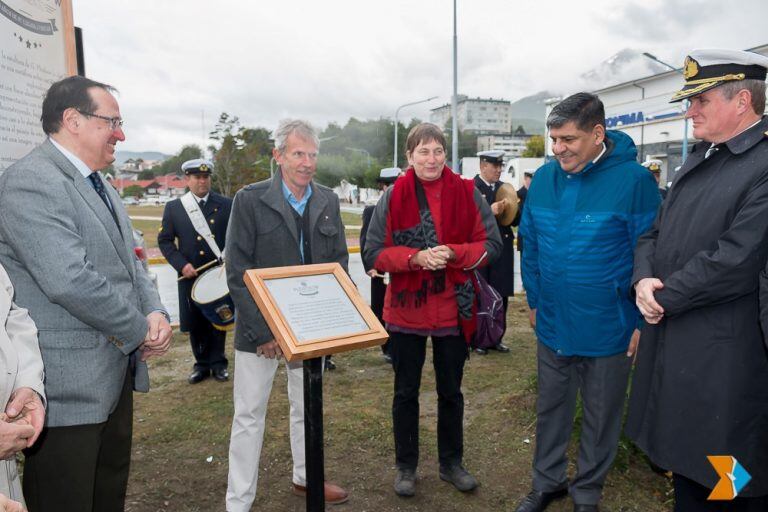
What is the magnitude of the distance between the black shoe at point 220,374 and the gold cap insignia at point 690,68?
15.6 ft

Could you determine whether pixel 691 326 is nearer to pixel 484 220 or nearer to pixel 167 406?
pixel 484 220

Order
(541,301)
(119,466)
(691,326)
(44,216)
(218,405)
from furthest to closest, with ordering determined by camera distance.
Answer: (218,405), (541,301), (119,466), (691,326), (44,216)

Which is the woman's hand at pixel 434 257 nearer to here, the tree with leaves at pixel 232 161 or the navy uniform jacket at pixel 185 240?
the navy uniform jacket at pixel 185 240

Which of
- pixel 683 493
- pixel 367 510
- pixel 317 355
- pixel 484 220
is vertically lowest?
pixel 367 510

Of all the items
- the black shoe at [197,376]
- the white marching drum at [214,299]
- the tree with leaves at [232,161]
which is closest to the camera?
the white marching drum at [214,299]

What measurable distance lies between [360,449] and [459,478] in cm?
88

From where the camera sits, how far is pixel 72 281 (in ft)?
6.74

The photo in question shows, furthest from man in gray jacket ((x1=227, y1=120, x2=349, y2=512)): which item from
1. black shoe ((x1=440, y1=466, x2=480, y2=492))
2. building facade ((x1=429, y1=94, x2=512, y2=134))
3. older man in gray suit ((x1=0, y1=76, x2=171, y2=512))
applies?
building facade ((x1=429, y1=94, x2=512, y2=134))

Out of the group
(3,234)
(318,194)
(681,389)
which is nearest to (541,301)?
(681,389)

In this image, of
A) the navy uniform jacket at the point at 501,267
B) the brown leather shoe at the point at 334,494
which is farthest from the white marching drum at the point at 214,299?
the navy uniform jacket at the point at 501,267

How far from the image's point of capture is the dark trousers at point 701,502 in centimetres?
228

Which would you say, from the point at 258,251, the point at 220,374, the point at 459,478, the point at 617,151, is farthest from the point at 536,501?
the point at 220,374

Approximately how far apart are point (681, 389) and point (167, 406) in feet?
13.9

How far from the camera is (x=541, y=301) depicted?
3254 mm
